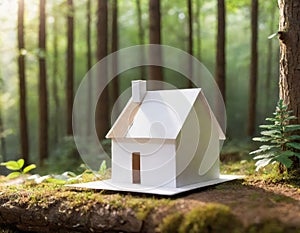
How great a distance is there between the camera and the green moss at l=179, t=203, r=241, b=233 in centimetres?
520

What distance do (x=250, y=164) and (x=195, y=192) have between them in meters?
3.37

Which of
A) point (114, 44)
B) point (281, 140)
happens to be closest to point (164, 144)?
point (281, 140)

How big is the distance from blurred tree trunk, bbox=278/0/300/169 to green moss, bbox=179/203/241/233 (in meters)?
2.59

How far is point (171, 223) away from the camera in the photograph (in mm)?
5484

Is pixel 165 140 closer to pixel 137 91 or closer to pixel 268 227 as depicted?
pixel 137 91

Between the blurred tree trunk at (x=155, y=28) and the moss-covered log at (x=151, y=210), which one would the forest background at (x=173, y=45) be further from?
the moss-covered log at (x=151, y=210)

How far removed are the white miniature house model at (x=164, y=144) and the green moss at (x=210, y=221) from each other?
3.29ft

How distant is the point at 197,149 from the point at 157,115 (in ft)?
2.87

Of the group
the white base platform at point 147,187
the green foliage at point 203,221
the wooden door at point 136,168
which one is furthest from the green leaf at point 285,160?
the wooden door at point 136,168

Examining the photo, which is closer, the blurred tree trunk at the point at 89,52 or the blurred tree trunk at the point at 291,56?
the blurred tree trunk at the point at 291,56

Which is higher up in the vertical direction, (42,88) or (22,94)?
(42,88)

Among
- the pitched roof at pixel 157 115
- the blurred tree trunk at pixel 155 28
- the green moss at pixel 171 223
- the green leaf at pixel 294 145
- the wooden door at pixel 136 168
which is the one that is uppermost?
the blurred tree trunk at pixel 155 28

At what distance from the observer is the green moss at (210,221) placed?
17.1 feet

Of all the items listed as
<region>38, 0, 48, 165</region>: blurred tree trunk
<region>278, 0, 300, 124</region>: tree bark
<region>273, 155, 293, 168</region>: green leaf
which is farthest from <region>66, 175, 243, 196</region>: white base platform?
<region>38, 0, 48, 165</region>: blurred tree trunk
